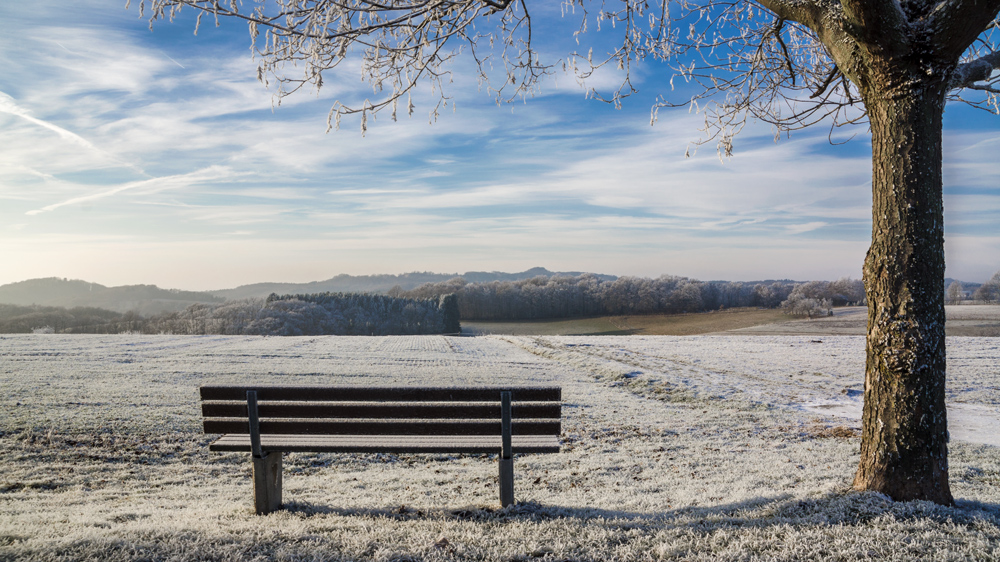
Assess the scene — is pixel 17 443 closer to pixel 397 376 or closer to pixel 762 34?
pixel 397 376

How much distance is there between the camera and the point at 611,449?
852cm

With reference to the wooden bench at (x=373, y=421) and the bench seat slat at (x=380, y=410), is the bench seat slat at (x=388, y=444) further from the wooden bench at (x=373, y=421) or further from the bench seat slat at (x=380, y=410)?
the bench seat slat at (x=380, y=410)

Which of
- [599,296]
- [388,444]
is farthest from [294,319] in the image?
[388,444]

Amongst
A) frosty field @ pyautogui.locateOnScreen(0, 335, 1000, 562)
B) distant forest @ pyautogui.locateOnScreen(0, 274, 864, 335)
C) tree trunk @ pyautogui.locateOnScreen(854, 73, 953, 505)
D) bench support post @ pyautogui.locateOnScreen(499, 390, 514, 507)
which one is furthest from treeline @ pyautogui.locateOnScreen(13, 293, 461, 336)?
tree trunk @ pyautogui.locateOnScreen(854, 73, 953, 505)

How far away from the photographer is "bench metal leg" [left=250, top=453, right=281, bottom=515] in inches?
188

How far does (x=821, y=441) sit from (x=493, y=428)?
21.9ft

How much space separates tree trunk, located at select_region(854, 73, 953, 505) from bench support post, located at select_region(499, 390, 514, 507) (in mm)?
2972

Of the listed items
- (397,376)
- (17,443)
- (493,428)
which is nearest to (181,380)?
(397,376)

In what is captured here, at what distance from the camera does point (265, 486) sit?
4.81 metres

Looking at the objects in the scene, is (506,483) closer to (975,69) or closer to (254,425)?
(254,425)

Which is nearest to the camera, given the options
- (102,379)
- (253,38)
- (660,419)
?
(253,38)

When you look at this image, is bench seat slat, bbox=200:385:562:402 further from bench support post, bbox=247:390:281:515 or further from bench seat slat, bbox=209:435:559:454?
bench seat slat, bbox=209:435:559:454

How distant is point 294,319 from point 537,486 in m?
72.1

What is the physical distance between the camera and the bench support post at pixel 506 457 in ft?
15.4
